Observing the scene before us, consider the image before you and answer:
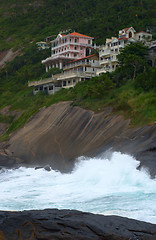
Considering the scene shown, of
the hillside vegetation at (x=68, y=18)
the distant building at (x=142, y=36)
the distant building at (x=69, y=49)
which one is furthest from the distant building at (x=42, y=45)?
the distant building at (x=142, y=36)

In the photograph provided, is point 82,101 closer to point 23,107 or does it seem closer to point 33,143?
point 33,143

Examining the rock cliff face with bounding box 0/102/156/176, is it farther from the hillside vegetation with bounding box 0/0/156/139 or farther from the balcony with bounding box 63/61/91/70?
the balcony with bounding box 63/61/91/70

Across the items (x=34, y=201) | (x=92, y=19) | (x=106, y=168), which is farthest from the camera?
(x=92, y=19)

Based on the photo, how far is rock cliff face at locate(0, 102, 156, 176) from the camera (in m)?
35.3

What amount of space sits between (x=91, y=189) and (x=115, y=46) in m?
44.0

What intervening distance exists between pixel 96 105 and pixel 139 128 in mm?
11745

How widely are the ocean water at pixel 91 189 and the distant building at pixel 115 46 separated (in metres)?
29.9

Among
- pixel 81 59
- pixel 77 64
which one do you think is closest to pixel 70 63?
pixel 81 59

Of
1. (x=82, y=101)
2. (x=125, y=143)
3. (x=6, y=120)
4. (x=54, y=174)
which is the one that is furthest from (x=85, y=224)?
(x=6, y=120)

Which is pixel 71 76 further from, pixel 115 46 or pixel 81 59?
pixel 115 46

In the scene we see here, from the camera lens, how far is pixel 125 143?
120 ft

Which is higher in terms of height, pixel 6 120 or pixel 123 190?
pixel 6 120

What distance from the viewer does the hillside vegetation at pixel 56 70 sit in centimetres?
4566

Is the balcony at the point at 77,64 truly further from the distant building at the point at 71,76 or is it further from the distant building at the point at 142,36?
the distant building at the point at 142,36
